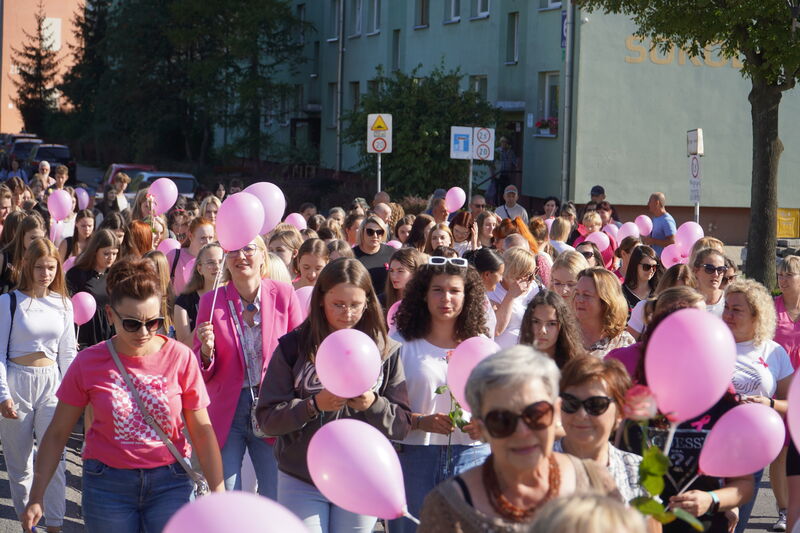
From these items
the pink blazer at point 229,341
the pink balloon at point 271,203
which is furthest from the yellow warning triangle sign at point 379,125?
the pink blazer at point 229,341

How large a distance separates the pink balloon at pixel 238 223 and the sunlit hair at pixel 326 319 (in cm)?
165

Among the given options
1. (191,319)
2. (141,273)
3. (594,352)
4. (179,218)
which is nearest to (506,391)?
(141,273)

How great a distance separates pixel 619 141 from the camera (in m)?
27.6

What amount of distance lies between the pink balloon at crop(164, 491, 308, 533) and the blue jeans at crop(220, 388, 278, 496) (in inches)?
130

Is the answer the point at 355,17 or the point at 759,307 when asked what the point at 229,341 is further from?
the point at 355,17

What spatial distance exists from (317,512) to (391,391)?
0.62 meters

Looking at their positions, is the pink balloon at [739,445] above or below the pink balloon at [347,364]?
A: below

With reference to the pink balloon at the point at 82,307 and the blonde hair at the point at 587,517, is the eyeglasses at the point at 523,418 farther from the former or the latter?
the pink balloon at the point at 82,307

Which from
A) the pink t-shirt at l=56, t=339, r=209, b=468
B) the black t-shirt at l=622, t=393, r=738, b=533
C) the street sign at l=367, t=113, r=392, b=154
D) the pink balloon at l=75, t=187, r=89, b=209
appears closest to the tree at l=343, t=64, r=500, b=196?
the street sign at l=367, t=113, r=392, b=154

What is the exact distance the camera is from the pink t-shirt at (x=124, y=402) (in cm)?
488

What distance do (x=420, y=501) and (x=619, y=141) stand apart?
2316cm

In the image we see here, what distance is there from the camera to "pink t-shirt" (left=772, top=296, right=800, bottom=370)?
25.1ft

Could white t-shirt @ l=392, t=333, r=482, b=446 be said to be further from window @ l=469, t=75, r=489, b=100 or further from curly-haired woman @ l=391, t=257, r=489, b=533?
window @ l=469, t=75, r=489, b=100

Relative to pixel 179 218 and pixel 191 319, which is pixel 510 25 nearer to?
pixel 179 218
